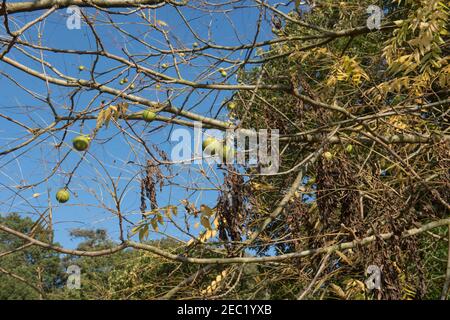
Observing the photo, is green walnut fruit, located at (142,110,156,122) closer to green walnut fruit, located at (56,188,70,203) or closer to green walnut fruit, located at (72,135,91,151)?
green walnut fruit, located at (72,135,91,151)

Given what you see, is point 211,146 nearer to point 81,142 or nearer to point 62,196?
point 81,142

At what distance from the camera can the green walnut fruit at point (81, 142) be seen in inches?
81.0

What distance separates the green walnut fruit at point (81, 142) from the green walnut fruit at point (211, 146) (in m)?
0.47

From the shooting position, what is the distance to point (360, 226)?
2180mm

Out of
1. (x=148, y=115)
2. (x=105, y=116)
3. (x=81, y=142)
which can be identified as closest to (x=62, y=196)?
(x=81, y=142)

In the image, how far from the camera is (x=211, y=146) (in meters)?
2.17

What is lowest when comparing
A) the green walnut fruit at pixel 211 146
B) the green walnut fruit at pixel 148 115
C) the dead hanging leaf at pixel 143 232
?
the dead hanging leaf at pixel 143 232

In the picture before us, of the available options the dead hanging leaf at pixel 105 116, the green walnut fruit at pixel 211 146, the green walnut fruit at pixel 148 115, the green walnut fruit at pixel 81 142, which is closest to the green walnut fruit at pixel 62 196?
the green walnut fruit at pixel 81 142

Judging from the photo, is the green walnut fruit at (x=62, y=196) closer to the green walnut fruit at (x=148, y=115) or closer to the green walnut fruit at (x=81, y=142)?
the green walnut fruit at (x=81, y=142)

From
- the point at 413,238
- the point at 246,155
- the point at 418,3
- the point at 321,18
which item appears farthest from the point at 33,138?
the point at 321,18

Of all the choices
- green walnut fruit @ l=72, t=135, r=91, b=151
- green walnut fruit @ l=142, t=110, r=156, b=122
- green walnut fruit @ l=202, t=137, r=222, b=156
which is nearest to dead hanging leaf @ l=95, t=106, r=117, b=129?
green walnut fruit @ l=72, t=135, r=91, b=151

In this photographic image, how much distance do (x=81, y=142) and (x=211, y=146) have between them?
19.9 inches

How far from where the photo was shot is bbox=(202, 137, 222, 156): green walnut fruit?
216 cm

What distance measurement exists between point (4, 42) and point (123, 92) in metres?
0.56
